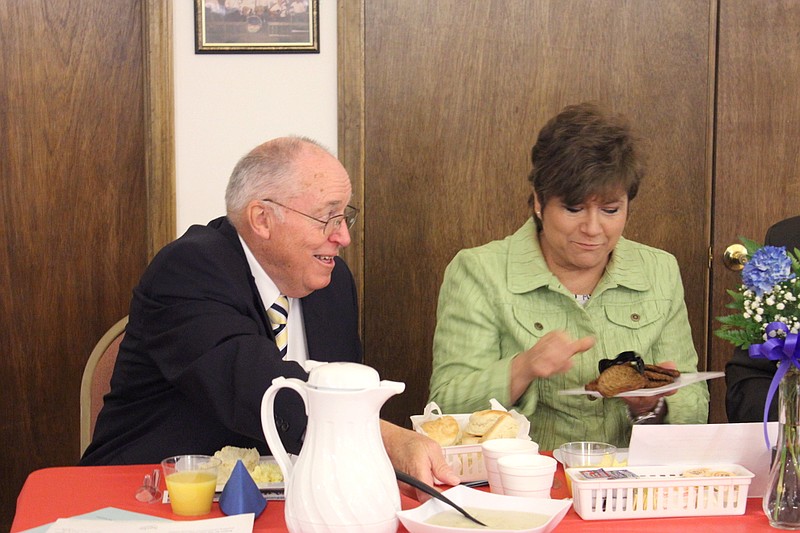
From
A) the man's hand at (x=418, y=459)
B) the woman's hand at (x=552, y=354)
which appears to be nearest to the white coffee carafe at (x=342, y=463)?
the man's hand at (x=418, y=459)

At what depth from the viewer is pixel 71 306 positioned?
3.13m

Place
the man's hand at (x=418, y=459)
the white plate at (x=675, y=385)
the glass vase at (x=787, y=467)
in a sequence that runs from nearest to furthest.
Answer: the glass vase at (x=787, y=467) → the man's hand at (x=418, y=459) → the white plate at (x=675, y=385)

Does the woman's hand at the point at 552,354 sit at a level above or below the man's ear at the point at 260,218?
below

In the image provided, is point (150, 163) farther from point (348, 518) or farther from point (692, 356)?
point (348, 518)

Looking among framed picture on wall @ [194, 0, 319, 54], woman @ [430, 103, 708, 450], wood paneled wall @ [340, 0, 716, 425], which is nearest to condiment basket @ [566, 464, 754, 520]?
woman @ [430, 103, 708, 450]

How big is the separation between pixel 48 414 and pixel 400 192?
1370mm

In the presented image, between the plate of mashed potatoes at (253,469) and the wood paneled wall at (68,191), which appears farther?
the wood paneled wall at (68,191)

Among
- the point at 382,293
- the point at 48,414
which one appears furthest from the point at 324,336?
the point at 48,414

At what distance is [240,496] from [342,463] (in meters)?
0.24

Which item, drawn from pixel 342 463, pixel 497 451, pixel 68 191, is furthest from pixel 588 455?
pixel 68 191

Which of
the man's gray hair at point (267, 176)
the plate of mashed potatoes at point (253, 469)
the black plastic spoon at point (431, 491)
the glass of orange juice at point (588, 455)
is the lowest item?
the plate of mashed potatoes at point (253, 469)

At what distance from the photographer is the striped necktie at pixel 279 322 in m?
2.19

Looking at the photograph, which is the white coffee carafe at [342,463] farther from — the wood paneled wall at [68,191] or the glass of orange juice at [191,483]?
the wood paneled wall at [68,191]

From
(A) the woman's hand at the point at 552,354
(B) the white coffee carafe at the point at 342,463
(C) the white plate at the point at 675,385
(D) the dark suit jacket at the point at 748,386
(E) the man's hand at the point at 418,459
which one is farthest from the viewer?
(A) the woman's hand at the point at 552,354
